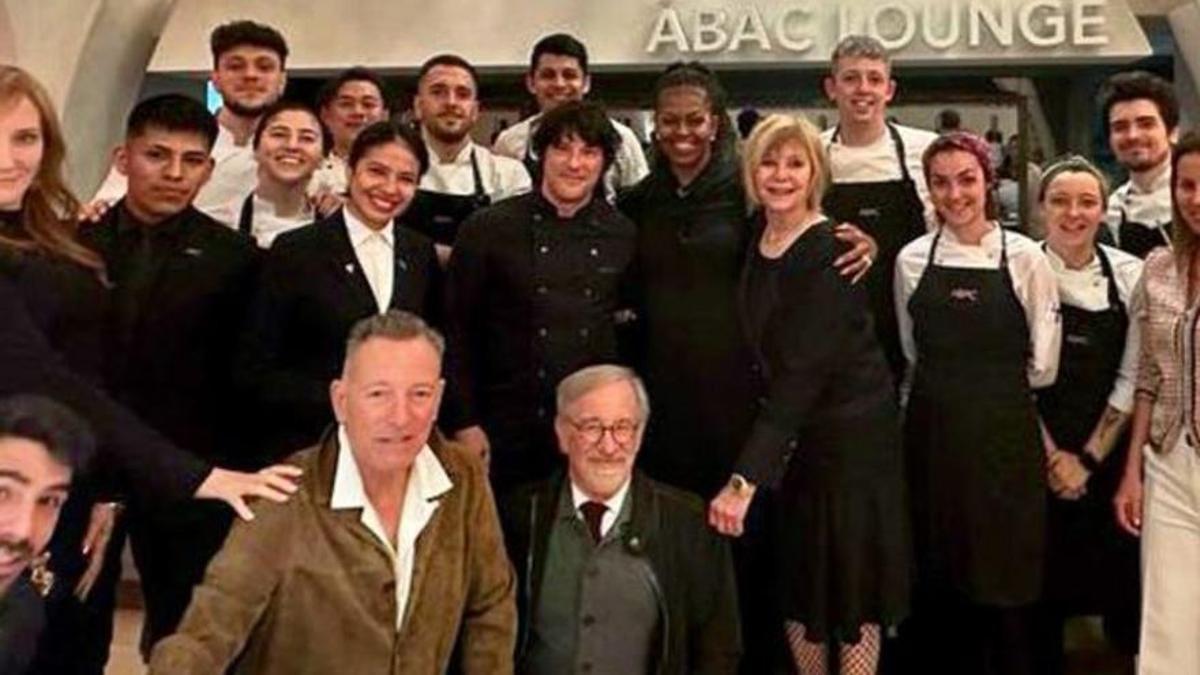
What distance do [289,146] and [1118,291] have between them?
2280 millimetres

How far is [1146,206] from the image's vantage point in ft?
13.5

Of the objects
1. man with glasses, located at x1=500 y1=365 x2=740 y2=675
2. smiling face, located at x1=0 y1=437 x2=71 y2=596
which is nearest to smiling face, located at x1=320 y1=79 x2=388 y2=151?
man with glasses, located at x1=500 y1=365 x2=740 y2=675

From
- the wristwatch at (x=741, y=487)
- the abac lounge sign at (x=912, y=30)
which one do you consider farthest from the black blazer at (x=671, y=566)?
the abac lounge sign at (x=912, y=30)

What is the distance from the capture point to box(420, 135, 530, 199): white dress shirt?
153 inches

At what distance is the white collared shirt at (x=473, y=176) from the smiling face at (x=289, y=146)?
1.35ft

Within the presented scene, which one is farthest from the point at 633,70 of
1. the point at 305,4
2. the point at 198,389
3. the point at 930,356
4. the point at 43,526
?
the point at 43,526

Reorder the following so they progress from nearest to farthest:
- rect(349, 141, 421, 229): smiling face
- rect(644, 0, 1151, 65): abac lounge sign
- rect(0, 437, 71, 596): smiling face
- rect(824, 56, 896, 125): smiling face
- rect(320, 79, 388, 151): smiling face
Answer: rect(0, 437, 71, 596): smiling face → rect(349, 141, 421, 229): smiling face → rect(824, 56, 896, 125): smiling face → rect(320, 79, 388, 151): smiling face → rect(644, 0, 1151, 65): abac lounge sign

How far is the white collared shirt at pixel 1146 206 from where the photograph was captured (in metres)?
4.06

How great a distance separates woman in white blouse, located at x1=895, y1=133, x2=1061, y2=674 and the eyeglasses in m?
1.10

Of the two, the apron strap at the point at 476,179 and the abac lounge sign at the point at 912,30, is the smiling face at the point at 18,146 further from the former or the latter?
the abac lounge sign at the point at 912,30

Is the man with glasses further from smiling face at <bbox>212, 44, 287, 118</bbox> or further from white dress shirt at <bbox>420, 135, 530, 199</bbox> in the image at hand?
smiling face at <bbox>212, 44, 287, 118</bbox>

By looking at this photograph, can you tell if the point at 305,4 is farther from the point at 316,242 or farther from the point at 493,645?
the point at 493,645

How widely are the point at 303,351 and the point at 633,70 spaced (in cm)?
432

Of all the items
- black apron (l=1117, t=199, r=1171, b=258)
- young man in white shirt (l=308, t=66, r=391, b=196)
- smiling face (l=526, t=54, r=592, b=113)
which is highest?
smiling face (l=526, t=54, r=592, b=113)
